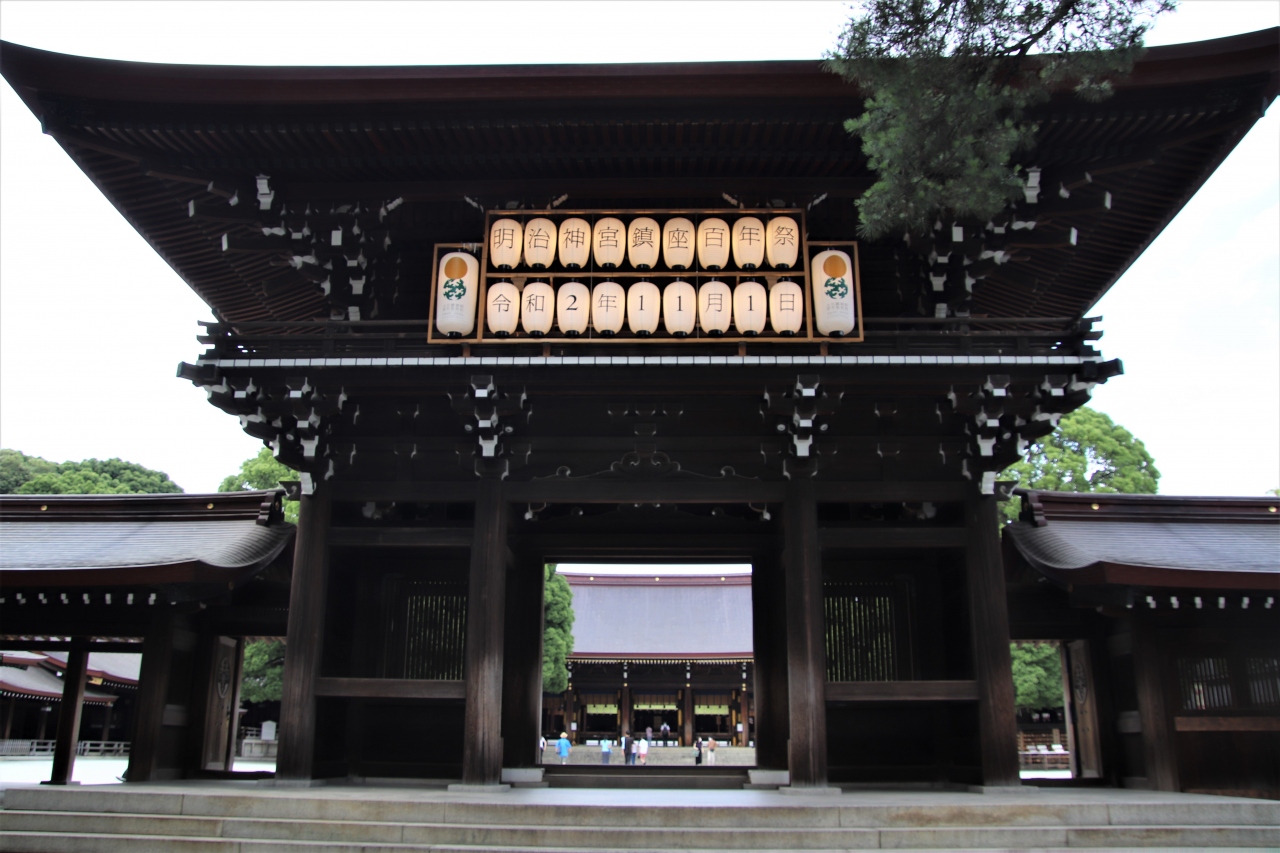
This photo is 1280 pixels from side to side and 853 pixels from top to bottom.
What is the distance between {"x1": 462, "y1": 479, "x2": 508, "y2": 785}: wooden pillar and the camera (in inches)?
387

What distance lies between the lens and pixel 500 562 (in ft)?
33.8

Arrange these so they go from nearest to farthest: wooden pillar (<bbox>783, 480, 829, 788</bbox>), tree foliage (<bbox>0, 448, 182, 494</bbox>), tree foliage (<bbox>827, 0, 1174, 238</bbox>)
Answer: tree foliage (<bbox>827, 0, 1174, 238</bbox>)
wooden pillar (<bbox>783, 480, 829, 788</bbox>)
tree foliage (<bbox>0, 448, 182, 494</bbox>)

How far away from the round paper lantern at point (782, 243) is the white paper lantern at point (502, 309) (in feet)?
9.07

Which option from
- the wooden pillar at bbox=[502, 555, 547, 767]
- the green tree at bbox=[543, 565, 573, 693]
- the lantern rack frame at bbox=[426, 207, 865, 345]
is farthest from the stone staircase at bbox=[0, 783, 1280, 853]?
the green tree at bbox=[543, 565, 573, 693]

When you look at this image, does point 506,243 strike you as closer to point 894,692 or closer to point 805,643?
point 805,643

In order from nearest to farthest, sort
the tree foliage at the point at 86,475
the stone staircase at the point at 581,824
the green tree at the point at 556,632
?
the stone staircase at the point at 581,824 → the green tree at the point at 556,632 → the tree foliage at the point at 86,475

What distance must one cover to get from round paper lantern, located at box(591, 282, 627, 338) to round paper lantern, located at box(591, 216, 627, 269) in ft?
0.82

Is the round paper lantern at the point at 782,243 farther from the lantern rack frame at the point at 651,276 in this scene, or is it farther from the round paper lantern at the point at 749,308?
the round paper lantern at the point at 749,308

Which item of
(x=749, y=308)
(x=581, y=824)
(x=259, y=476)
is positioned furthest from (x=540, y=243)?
(x=259, y=476)

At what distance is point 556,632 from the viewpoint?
2708cm

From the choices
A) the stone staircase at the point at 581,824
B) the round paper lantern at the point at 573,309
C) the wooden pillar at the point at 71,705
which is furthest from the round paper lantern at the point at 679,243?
the wooden pillar at the point at 71,705

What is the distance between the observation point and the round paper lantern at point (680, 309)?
32.3 feet

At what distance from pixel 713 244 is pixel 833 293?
1.39 meters

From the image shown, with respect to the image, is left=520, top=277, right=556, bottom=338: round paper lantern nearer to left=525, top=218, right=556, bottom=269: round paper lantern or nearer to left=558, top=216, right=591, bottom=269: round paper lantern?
left=525, top=218, right=556, bottom=269: round paper lantern
